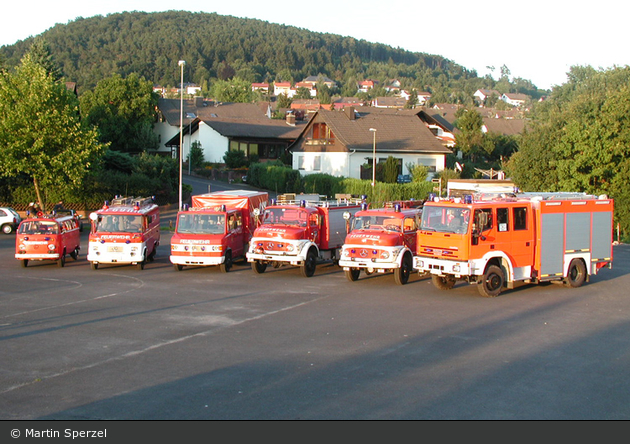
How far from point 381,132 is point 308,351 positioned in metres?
48.7

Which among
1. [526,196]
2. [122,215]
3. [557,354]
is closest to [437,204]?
[526,196]

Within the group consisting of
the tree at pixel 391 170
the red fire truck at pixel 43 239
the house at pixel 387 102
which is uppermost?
the house at pixel 387 102

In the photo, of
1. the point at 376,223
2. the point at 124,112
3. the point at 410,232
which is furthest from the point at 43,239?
the point at 124,112

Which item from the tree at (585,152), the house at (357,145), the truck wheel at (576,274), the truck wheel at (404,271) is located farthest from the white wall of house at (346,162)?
the truck wheel at (576,274)

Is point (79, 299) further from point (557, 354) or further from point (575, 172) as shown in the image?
point (575, 172)

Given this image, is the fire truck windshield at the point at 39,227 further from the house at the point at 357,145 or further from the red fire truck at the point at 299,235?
the house at the point at 357,145

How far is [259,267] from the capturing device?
2241 centimetres

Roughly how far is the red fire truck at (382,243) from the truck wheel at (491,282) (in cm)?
283

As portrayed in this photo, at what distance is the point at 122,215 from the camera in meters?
23.3

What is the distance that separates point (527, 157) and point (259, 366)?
33.1 meters

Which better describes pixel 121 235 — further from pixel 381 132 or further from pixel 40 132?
pixel 381 132

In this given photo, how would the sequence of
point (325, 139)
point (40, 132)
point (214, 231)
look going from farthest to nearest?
1. point (325, 139)
2. point (40, 132)
3. point (214, 231)

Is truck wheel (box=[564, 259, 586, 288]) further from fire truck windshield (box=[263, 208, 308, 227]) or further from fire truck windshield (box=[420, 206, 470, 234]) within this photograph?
fire truck windshield (box=[263, 208, 308, 227])

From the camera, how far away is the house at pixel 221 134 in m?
70.8
